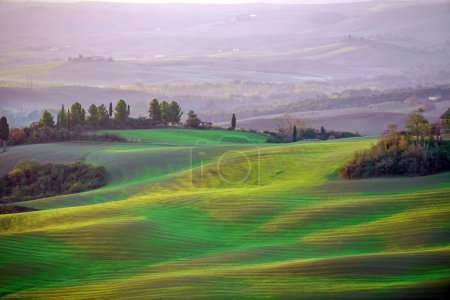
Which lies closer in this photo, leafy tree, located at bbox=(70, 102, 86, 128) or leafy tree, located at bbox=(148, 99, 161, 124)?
leafy tree, located at bbox=(70, 102, 86, 128)

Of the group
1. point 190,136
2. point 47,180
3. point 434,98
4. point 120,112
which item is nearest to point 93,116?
point 120,112

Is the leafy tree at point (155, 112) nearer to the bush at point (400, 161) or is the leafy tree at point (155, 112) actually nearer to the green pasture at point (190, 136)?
the green pasture at point (190, 136)

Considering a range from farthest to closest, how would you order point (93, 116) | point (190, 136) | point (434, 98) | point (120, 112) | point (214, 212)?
point (434, 98) → point (120, 112) → point (93, 116) → point (190, 136) → point (214, 212)

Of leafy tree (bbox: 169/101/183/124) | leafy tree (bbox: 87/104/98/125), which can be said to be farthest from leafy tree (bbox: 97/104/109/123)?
leafy tree (bbox: 169/101/183/124)

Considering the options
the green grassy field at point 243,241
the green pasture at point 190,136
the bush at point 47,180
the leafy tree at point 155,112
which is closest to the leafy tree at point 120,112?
the green pasture at point 190,136

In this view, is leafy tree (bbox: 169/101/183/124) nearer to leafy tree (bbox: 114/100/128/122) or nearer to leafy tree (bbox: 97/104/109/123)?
leafy tree (bbox: 114/100/128/122)

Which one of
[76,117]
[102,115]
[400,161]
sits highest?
[102,115]

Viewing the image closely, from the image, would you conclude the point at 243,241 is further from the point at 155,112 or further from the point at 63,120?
the point at 155,112
